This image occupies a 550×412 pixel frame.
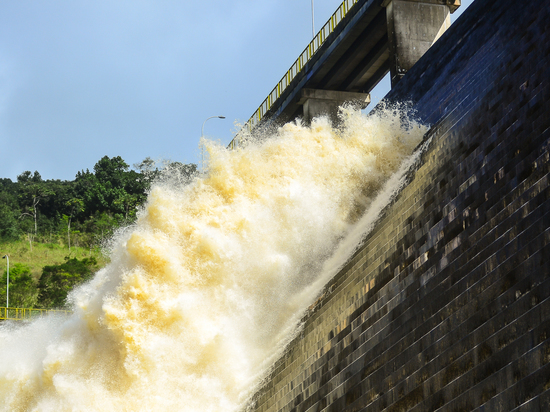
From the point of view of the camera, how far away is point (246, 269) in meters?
13.0

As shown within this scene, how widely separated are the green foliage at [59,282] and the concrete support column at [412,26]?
28.7 metres

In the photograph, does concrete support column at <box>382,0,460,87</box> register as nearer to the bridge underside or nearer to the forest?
the bridge underside

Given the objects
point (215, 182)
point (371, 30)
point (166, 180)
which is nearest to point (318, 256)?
point (215, 182)

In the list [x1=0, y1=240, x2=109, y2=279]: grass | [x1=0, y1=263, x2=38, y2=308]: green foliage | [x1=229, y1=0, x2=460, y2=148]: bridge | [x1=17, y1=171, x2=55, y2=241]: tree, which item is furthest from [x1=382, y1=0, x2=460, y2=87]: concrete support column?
[x1=17, y1=171, x2=55, y2=241]: tree

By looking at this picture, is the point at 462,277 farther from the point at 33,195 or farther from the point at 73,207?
the point at 33,195

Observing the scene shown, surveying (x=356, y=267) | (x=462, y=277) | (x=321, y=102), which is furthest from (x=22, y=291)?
(x=462, y=277)

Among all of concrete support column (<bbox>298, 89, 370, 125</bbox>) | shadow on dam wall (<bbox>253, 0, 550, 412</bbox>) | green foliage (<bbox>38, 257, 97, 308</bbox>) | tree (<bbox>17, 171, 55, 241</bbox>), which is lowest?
shadow on dam wall (<bbox>253, 0, 550, 412</bbox>)

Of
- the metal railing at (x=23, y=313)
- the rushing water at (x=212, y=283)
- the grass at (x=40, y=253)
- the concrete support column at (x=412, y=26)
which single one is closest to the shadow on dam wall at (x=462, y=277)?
the rushing water at (x=212, y=283)

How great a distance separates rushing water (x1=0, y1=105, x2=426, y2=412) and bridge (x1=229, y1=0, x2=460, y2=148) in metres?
3.08

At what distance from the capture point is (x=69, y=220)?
56.5 metres

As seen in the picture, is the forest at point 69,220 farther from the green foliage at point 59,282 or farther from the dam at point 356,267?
the dam at point 356,267

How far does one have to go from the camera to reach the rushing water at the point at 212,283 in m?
11.4

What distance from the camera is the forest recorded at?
4312 centimetres

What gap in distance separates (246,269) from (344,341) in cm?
530
